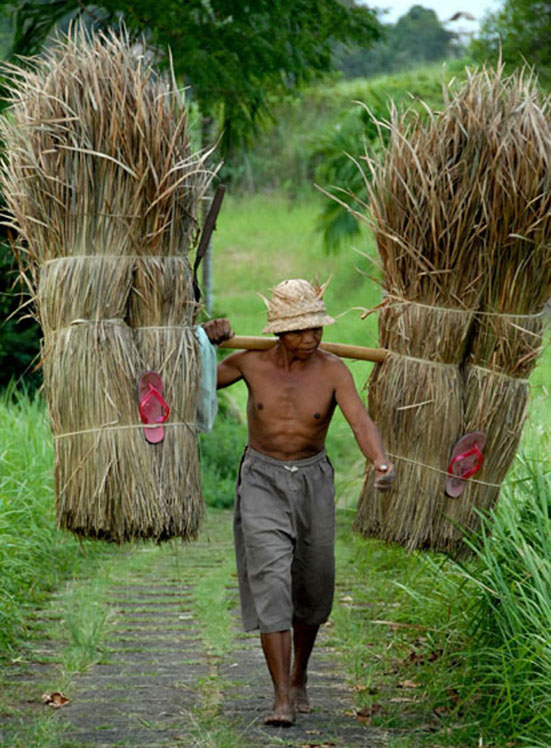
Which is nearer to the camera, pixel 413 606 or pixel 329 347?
pixel 329 347

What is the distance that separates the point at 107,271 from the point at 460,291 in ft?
4.58

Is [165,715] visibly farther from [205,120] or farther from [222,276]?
[222,276]

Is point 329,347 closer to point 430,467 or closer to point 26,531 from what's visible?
point 430,467

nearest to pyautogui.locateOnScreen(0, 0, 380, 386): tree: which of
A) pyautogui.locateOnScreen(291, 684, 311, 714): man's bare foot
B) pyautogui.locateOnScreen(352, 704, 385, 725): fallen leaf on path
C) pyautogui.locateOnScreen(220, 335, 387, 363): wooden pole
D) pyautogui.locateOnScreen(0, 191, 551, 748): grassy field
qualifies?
pyautogui.locateOnScreen(0, 191, 551, 748): grassy field

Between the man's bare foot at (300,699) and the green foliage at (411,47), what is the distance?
33935mm

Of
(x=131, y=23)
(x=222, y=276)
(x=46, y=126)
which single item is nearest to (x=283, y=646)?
(x=46, y=126)

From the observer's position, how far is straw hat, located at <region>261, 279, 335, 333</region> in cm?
463

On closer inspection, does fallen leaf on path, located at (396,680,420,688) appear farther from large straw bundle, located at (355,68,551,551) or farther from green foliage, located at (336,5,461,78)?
green foliage, located at (336,5,461,78)

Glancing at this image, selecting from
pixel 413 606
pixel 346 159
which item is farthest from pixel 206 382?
pixel 346 159

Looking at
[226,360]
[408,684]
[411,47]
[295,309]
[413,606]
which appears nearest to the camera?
[295,309]

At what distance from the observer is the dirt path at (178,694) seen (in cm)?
427

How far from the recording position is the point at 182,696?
4.82 m

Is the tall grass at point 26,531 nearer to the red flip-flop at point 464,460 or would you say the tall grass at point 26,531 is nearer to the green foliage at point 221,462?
the red flip-flop at point 464,460

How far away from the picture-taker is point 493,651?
15.0 feet
